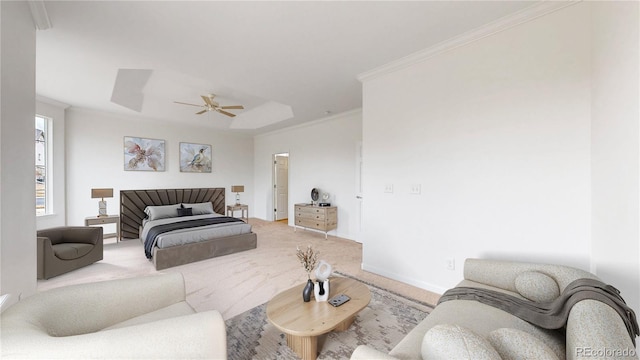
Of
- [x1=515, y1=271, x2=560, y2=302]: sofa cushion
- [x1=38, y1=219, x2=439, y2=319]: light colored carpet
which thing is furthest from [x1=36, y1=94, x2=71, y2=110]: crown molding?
[x1=515, y1=271, x2=560, y2=302]: sofa cushion

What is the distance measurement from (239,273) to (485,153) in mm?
3182

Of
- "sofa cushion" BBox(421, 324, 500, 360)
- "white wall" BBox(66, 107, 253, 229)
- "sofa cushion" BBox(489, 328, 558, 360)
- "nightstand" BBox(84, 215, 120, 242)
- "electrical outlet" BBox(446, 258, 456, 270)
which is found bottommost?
"electrical outlet" BBox(446, 258, 456, 270)

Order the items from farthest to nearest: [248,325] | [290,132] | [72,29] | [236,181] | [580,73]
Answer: [236,181]
[290,132]
[72,29]
[248,325]
[580,73]

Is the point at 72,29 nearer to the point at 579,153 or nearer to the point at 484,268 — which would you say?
the point at 484,268

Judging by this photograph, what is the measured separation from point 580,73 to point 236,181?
23.2 ft

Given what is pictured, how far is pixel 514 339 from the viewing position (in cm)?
101

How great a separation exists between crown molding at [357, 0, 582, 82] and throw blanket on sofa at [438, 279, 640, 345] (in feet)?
6.84

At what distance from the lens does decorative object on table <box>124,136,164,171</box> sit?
549 cm

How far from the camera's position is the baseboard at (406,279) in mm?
2695

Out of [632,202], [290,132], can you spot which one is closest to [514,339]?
[632,202]

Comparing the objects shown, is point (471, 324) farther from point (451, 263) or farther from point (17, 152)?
point (17, 152)

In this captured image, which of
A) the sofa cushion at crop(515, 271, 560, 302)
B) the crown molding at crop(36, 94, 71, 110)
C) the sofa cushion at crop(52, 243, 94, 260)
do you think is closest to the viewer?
the sofa cushion at crop(515, 271, 560, 302)

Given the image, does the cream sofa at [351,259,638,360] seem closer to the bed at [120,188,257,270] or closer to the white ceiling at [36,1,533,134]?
the white ceiling at [36,1,533,134]

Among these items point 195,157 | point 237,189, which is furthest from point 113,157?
point 237,189
